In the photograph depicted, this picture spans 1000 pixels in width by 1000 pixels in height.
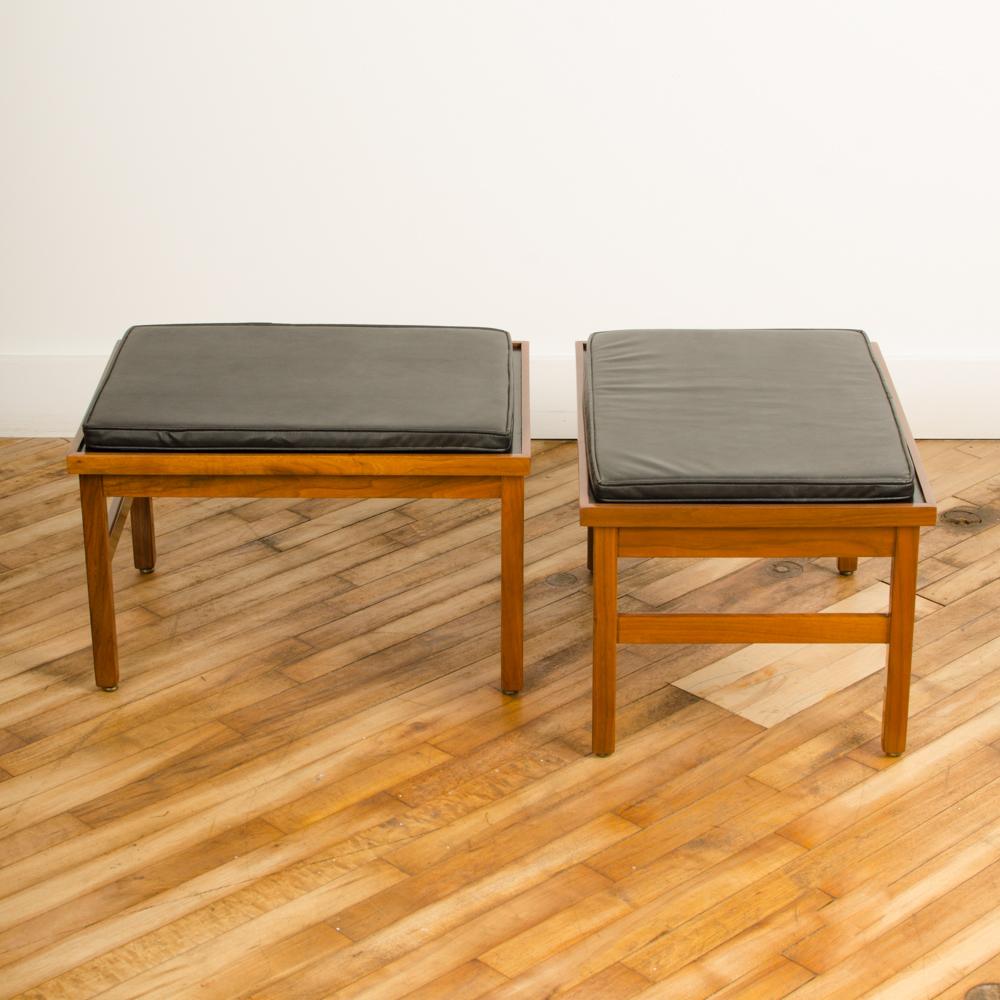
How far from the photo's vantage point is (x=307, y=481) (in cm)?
242

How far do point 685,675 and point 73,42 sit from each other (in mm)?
1851

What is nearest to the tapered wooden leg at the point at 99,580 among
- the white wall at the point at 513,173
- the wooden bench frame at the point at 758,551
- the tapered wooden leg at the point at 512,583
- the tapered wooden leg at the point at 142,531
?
the tapered wooden leg at the point at 142,531

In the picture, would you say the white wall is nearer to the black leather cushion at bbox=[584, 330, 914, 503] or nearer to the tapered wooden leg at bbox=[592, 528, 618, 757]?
the black leather cushion at bbox=[584, 330, 914, 503]

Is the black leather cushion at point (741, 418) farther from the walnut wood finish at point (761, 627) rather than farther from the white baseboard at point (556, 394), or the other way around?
the white baseboard at point (556, 394)

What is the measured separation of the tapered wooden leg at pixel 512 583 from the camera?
95.0 inches

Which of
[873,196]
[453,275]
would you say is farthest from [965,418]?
[453,275]

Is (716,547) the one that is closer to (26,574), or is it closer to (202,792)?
(202,792)

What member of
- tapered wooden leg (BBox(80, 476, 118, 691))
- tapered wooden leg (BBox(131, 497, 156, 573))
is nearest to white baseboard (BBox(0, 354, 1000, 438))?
tapered wooden leg (BBox(131, 497, 156, 573))

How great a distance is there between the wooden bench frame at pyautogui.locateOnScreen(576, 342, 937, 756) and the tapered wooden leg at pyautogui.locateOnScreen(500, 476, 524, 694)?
124 mm

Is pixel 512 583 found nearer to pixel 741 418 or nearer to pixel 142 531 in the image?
pixel 741 418

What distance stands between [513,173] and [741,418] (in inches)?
47.4

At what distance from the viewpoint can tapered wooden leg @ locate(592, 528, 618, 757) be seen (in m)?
2.27

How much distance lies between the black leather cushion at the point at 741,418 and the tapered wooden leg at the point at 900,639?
0.27 feet

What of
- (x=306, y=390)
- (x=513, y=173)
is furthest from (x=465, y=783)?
(x=513, y=173)
